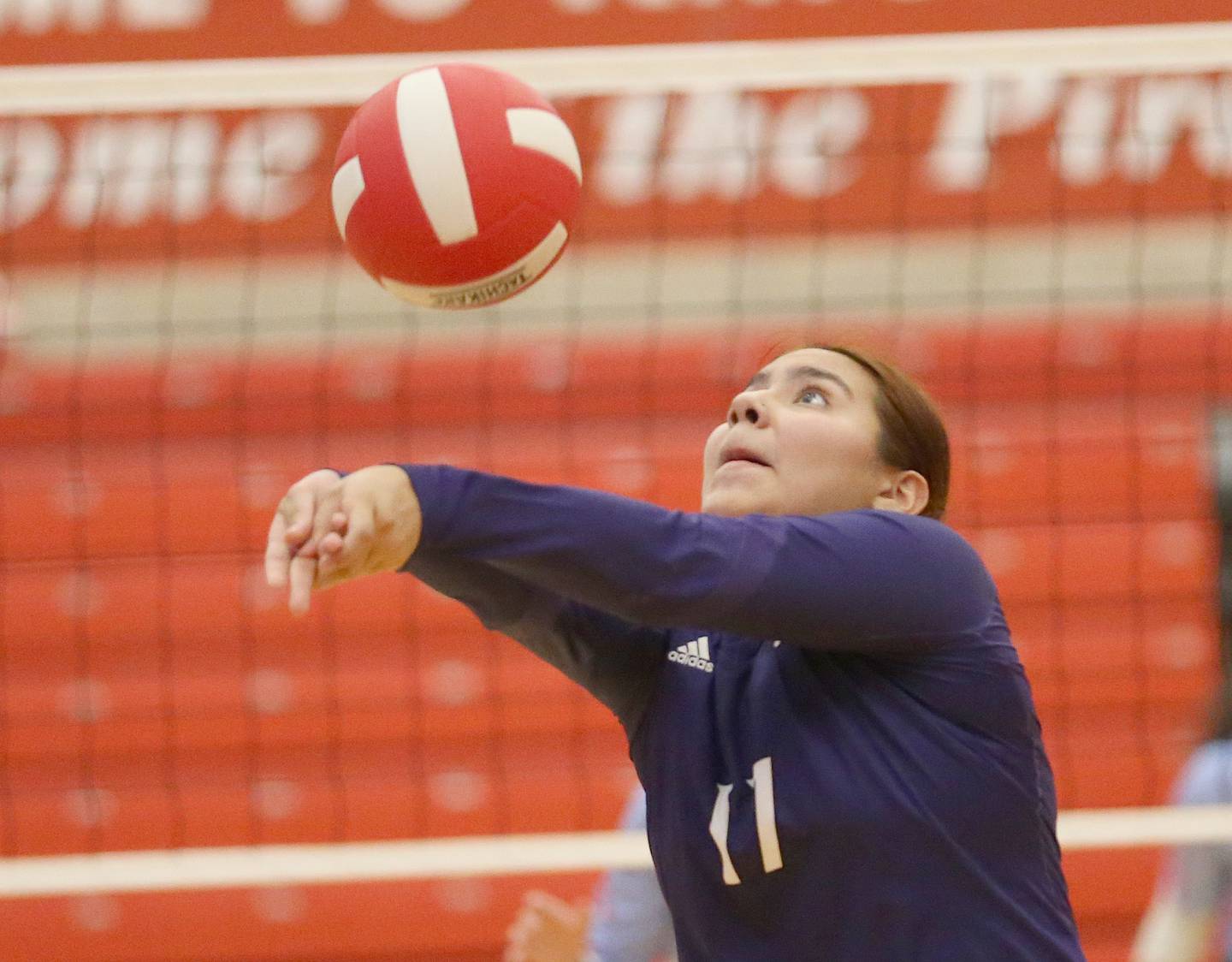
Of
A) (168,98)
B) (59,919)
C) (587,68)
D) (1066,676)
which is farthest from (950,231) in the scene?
(59,919)

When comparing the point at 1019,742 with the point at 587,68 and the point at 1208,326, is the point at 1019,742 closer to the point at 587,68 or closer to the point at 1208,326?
the point at 587,68

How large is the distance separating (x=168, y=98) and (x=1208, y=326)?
201 inches

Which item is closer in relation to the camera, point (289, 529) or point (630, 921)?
point (289, 529)

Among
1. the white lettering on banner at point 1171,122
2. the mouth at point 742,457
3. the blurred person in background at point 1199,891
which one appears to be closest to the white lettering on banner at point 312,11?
the white lettering on banner at point 1171,122

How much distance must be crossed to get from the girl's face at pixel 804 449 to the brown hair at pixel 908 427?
0.01 metres

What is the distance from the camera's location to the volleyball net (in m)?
6.19

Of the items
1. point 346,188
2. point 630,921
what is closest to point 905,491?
point 346,188

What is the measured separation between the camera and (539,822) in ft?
20.0

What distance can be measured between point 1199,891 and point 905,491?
2059 mm

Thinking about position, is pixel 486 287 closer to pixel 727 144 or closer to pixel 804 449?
pixel 804 449

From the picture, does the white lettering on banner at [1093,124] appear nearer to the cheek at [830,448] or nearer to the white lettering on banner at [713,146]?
the white lettering on banner at [713,146]

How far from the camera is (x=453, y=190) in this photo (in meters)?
2.27

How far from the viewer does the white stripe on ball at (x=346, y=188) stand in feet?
7.69

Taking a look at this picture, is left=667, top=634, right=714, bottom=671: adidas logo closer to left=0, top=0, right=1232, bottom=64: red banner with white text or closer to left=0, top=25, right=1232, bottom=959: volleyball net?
left=0, top=25, right=1232, bottom=959: volleyball net
